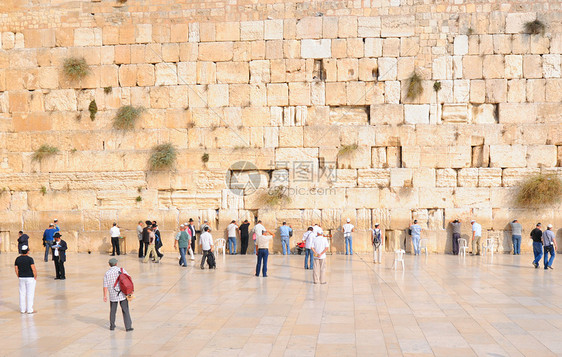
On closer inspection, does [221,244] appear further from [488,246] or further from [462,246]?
[488,246]

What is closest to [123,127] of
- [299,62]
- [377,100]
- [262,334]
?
[299,62]

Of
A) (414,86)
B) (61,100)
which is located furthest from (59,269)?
(414,86)

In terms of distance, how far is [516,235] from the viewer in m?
13.9

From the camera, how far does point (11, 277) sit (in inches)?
431

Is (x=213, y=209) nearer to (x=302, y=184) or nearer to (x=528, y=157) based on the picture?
(x=302, y=184)

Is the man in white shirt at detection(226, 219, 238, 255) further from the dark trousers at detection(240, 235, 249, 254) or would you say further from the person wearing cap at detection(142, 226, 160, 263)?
the person wearing cap at detection(142, 226, 160, 263)

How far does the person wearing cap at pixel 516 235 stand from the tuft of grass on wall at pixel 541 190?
763 millimetres

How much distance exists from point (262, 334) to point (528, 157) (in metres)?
10.9

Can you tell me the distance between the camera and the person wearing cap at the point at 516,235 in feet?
45.5

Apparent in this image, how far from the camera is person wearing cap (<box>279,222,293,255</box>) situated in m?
14.2

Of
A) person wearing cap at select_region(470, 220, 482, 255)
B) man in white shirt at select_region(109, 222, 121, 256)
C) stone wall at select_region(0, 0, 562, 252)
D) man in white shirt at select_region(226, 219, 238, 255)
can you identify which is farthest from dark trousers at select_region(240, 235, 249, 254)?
person wearing cap at select_region(470, 220, 482, 255)

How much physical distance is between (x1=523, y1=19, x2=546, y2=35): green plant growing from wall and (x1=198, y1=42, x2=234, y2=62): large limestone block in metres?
8.21

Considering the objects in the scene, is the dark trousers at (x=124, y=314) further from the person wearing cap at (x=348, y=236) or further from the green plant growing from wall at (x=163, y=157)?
the green plant growing from wall at (x=163, y=157)

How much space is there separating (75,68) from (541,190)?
1335 centimetres
